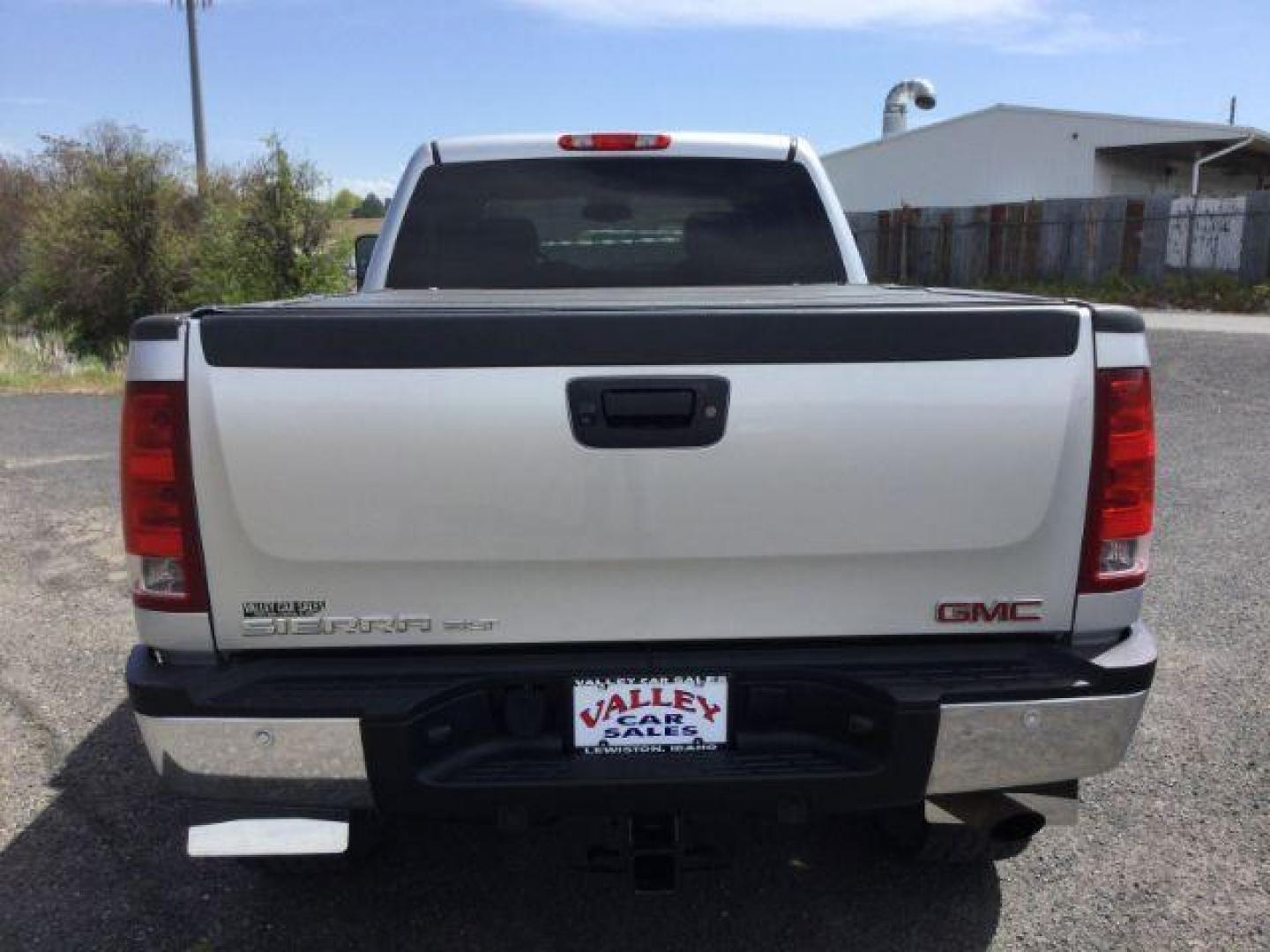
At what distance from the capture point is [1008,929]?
108 inches

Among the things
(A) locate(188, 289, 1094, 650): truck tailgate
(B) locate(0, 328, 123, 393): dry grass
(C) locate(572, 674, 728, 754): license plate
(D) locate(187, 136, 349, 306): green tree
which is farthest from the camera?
(D) locate(187, 136, 349, 306): green tree

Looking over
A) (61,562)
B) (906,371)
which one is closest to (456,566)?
(906,371)

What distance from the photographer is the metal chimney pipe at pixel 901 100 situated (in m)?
40.2

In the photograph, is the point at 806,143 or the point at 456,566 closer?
the point at 456,566

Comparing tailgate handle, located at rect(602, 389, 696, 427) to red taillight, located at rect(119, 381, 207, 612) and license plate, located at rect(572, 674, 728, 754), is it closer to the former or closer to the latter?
license plate, located at rect(572, 674, 728, 754)

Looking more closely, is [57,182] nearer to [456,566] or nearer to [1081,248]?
[1081,248]

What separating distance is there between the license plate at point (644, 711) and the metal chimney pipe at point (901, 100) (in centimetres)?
4129

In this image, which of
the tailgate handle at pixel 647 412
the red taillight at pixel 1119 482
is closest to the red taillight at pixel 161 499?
the tailgate handle at pixel 647 412

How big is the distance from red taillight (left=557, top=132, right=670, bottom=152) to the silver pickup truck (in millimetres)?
2103

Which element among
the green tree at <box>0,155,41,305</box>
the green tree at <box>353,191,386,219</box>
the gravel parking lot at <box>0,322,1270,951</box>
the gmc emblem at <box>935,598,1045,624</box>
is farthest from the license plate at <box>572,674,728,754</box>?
the green tree at <box>353,191,386,219</box>

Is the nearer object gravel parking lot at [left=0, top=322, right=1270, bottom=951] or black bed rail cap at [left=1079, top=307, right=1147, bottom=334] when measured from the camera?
black bed rail cap at [left=1079, top=307, right=1147, bottom=334]

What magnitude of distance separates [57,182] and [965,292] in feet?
117

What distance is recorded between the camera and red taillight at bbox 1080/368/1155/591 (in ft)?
7.11

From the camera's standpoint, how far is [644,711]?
7.27 feet
